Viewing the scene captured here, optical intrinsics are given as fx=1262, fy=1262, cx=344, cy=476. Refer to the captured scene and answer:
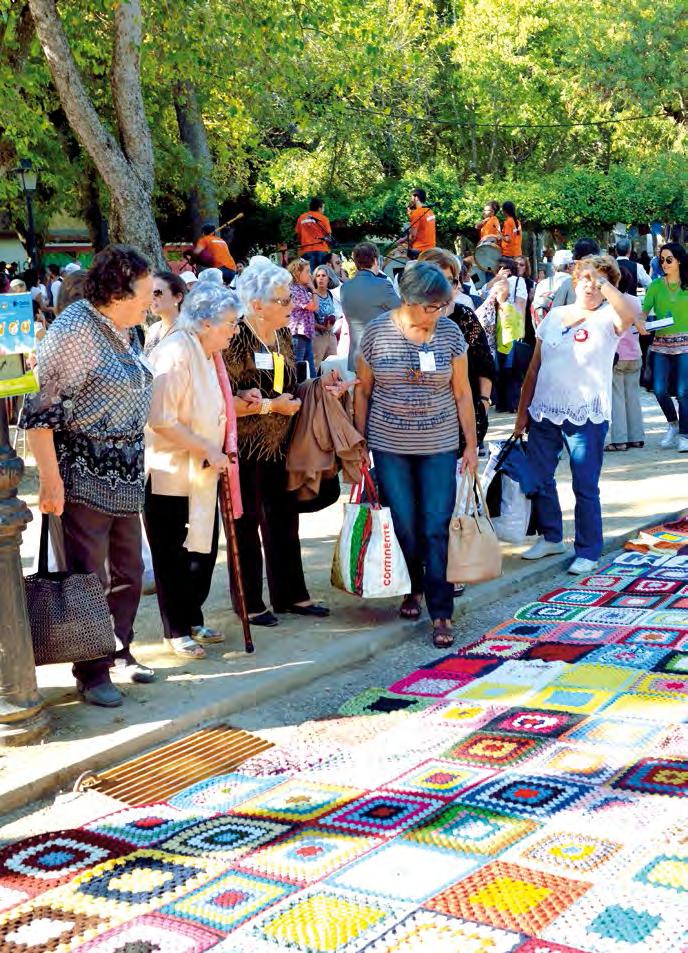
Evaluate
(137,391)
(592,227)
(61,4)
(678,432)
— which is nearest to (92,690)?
(137,391)

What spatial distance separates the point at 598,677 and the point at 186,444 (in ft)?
7.07

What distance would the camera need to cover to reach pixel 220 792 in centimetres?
457

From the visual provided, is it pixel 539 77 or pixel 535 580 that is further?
pixel 539 77

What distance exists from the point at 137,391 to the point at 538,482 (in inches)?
129

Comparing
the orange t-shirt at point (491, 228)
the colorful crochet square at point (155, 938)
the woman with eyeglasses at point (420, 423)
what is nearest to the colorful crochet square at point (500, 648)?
the woman with eyeglasses at point (420, 423)

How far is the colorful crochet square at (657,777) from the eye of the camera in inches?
170

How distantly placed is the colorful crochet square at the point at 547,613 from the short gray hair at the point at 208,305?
2369mm

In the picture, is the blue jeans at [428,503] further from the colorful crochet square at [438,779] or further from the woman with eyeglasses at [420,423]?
the colorful crochet square at [438,779]

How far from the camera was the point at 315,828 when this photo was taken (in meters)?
4.16

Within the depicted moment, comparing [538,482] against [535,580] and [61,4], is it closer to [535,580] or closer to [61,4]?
[535,580]

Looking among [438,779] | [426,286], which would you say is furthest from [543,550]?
[438,779]

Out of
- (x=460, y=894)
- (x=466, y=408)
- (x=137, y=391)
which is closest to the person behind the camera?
(x=460, y=894)

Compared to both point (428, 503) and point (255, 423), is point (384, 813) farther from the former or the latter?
point (255, 423)

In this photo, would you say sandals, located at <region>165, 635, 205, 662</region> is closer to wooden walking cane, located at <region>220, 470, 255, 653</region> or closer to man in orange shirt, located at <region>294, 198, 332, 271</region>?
wooden walking cane, located at <region>220, 470, 255, 653</region>
